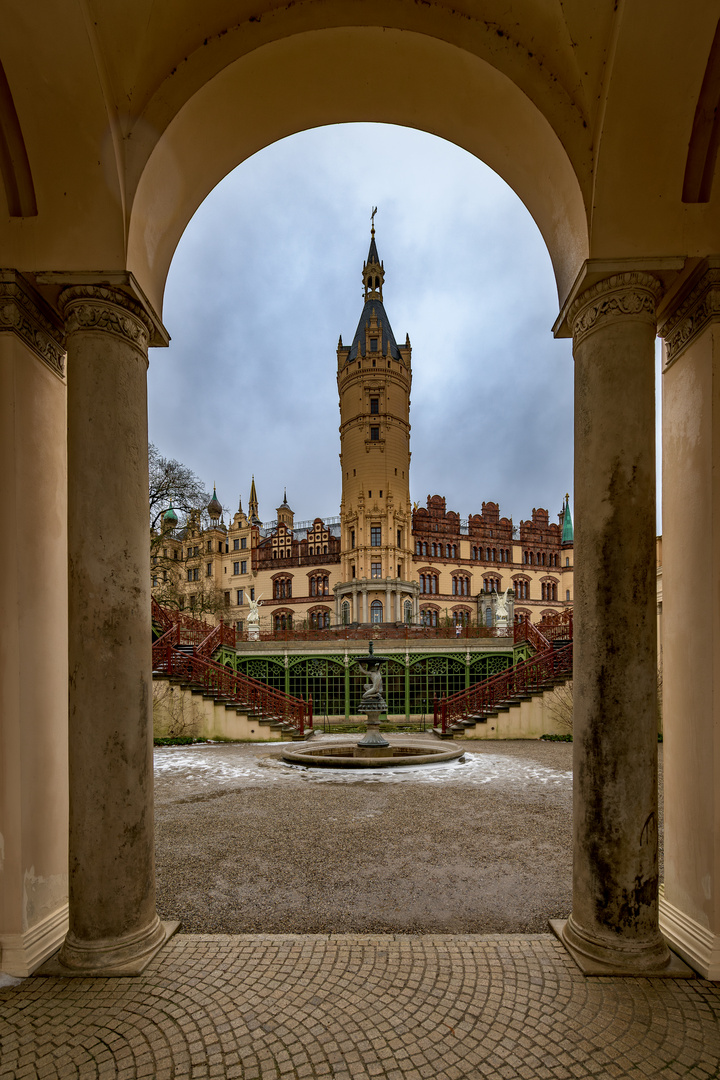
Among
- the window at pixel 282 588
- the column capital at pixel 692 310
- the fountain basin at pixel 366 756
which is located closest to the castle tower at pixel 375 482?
the window at pixel 282 588

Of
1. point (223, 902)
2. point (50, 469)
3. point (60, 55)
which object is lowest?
point (223, 902)

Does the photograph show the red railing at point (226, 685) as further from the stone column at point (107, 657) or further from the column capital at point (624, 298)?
the column capital at point (624, 298)

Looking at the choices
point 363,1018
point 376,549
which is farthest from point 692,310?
point 376,549

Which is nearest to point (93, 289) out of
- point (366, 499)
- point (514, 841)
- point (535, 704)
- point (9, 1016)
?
point (9, 1016)

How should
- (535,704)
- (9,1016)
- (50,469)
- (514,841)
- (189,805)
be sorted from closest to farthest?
(9,1016), (50,469), (514,841), (189,805), (535,704)

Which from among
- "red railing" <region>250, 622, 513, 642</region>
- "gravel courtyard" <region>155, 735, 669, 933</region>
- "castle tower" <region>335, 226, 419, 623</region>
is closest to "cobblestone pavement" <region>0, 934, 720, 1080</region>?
"gravel courtyard" <region>155, 735, 669, 933</region>

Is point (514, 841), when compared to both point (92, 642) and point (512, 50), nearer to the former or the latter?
point (92, 642)

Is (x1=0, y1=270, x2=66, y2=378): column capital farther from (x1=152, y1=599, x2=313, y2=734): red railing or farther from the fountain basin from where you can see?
(x1=152, y1=599, x2=313, y2=734): red railing

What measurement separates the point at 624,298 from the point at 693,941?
3.69 metres

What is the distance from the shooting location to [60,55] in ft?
10.5

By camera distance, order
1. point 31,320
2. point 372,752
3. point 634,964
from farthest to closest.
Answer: point 372,752, point 31,320, point 634,964

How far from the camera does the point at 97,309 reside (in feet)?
11.5

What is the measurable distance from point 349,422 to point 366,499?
672 cm

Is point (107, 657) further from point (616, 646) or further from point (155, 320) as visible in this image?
point (616, 646)
